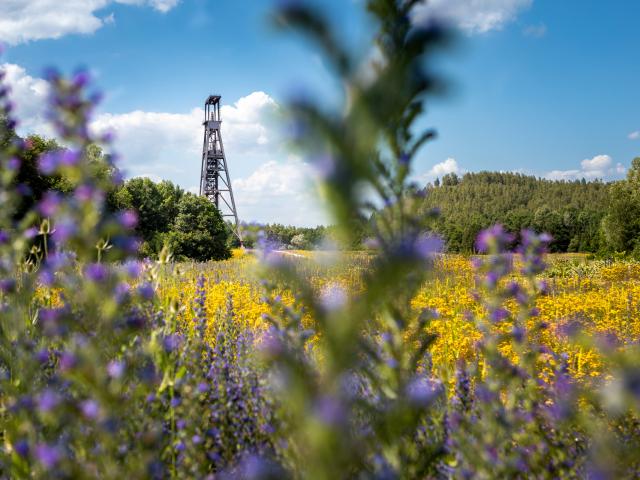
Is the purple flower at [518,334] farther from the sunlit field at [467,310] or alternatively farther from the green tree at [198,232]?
the green tree at [198,232]

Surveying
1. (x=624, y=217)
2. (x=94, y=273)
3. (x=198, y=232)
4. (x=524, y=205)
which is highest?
(x=524, y=205)

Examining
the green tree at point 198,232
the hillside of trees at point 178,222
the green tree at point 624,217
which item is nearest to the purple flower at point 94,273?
the hillside of trees at point 178,222

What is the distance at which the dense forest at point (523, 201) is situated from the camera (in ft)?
218

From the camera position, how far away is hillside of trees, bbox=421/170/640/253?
62.5 meters

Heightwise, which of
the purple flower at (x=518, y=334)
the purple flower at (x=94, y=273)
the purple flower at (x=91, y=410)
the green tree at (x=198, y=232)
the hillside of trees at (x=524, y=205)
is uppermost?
the hillside of trees at (x=524, y=205)

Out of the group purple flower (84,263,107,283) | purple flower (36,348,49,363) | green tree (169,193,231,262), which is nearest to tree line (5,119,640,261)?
green tree (169,193,231,262)

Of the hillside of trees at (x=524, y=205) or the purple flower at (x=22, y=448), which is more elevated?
the hillside of trees at (x=524, y=205)

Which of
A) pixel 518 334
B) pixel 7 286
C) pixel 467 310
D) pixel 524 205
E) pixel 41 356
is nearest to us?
pixel 518 334

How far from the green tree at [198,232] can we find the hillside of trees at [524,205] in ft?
103

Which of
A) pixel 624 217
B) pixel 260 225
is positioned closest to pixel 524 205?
pixel 624 217

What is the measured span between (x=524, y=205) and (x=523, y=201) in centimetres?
370

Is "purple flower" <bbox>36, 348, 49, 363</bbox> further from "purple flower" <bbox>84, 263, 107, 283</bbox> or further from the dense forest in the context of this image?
the dense forest

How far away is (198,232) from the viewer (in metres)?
26.3

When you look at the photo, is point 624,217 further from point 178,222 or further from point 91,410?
point 91,410
